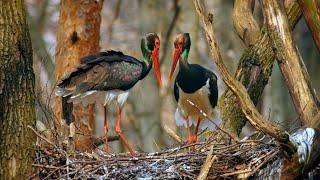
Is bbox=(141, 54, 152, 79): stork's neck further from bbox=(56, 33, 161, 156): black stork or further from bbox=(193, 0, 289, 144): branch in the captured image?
bbox=(193, 0, 289, 144): branch

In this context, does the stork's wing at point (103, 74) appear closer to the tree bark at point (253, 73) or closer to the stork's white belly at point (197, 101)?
the stork's white belly at point (197, 101)

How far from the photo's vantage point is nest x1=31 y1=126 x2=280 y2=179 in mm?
7211

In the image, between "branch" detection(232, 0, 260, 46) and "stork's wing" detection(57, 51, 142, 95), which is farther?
"branch" detection(232, 0, 260, 46)

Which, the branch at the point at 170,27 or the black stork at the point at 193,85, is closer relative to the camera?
the black stork at the point at 193,85

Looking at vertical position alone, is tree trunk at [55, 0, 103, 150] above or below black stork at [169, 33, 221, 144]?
above

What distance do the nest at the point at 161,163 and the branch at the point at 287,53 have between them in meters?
0.47

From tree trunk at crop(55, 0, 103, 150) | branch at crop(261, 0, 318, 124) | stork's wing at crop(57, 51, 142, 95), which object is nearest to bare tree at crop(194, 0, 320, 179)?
branch at crop(261, 0, 318, 124)

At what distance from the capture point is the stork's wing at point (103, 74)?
324 inches

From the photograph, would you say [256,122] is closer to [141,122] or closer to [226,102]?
[226,102]

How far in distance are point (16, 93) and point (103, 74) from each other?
189 cm

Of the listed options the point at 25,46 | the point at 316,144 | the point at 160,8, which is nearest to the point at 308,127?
the point at 316,144

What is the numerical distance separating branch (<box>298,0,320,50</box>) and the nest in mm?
830

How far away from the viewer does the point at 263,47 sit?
8.88 meters

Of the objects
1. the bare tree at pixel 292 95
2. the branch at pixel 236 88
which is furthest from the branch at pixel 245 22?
the branch at pixel 236 88
